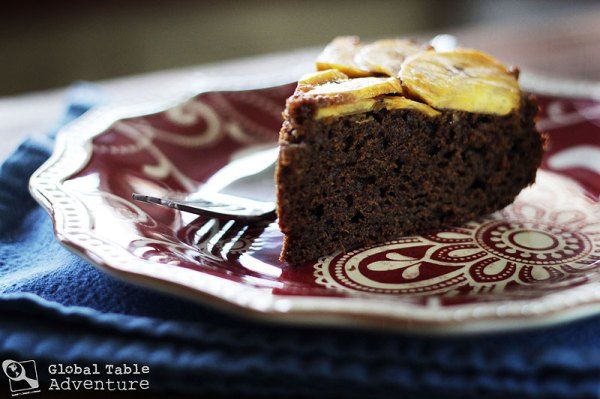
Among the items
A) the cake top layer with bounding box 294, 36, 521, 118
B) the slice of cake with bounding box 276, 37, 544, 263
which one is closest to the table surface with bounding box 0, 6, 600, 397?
the cake top layer with bounding box 294, 36, 521, 118

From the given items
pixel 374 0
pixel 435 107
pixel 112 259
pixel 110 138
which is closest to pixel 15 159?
pixel 110 138

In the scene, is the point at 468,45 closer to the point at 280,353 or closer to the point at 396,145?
the point at 396,145

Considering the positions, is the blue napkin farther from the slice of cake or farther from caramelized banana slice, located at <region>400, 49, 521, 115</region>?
caramelized banana slice, located at <region>400, 49, 521, 115</region>

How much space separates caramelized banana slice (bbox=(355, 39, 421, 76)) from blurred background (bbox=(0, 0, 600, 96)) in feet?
9.02

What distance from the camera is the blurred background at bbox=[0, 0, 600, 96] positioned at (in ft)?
16.9

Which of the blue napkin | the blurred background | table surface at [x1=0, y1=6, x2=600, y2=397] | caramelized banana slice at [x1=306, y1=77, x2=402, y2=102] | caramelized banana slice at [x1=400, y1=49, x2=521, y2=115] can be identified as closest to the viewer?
the blue napkin

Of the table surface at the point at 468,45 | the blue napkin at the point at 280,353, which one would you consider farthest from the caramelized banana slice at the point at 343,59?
the table surface at the point at 468,45

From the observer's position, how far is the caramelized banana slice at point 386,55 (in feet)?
6.22

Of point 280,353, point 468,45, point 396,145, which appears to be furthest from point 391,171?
point 468,45

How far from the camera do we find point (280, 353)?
1277 mm

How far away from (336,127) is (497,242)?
57cm

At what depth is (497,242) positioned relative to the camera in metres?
1.87

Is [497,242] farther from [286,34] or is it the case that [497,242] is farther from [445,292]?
[286,34]

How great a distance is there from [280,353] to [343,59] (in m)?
1.00
